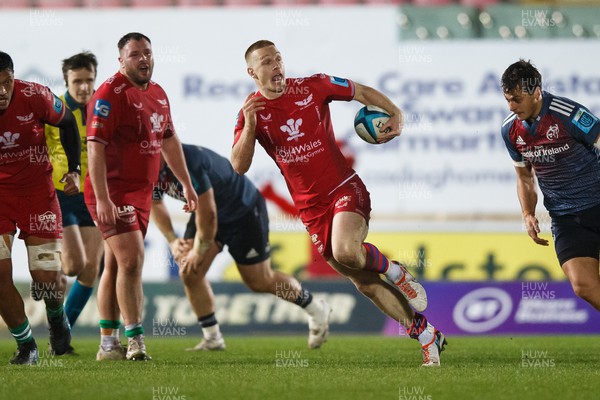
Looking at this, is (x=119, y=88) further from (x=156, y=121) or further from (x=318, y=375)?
(x=318, y=375)

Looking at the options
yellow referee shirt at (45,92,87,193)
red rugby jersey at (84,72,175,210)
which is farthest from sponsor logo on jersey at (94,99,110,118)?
yellow referee shirt at (45,92,87,193)

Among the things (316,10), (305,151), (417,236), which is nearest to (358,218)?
(305,151)

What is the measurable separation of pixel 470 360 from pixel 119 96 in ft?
11.0

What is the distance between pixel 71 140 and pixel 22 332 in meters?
1.50

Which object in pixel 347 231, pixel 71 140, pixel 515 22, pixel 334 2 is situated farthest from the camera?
pixel 334 2

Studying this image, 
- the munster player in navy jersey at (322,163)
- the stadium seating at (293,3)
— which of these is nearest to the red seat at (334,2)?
the stadium seating at (293,3)

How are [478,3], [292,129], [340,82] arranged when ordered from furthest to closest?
[478,3], [340,82], [292,129]

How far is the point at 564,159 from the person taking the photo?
7.88 m

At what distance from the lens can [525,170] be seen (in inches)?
324

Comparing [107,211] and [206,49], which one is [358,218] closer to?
[107,211]

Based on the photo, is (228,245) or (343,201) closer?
(343,201)

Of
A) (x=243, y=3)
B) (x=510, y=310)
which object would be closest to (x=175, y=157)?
(x=510, y=310)

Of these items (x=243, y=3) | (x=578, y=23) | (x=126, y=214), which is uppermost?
(x=243, y=3)

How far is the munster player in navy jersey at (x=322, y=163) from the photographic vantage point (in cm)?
745
